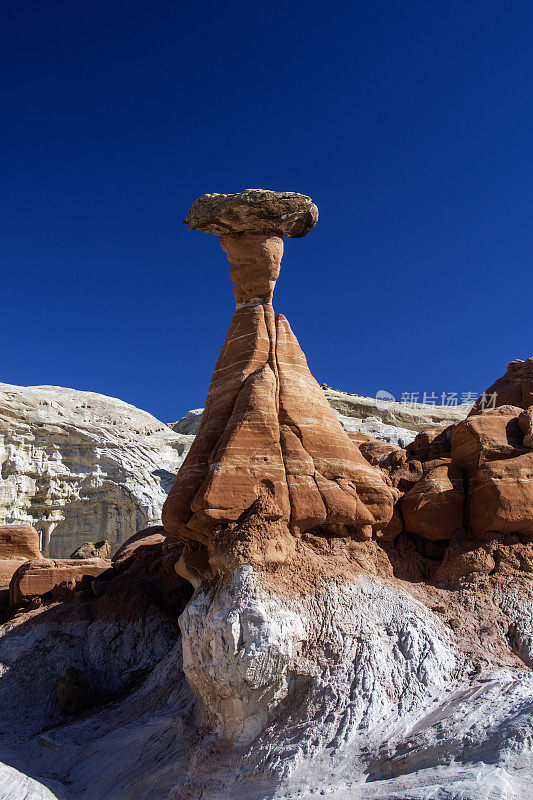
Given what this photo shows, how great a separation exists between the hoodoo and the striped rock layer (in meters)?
0.02

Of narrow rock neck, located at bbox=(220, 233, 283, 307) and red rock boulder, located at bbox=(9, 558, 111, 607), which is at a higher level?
narrow rock neck, located at bbox=(220, 233, 283, 307)

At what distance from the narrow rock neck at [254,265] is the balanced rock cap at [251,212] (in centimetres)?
17

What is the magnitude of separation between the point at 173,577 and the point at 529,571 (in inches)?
327

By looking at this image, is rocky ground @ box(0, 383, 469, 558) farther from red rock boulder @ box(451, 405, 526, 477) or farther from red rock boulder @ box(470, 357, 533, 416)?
red rock boulder @ box(451, 405, 526, 477)

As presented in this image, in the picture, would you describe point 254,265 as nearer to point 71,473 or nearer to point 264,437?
point 264,437

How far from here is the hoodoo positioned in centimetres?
984

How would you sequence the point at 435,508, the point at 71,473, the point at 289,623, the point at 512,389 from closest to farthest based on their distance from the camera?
the point at 289,623 < the point at 435,508 < the point at 512,389 < the point at 71,473

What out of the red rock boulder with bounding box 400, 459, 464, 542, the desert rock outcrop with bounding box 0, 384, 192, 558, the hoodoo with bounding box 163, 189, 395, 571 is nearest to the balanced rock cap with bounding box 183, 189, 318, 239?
the hoodoo with bounding box 163, 189, 395, 571

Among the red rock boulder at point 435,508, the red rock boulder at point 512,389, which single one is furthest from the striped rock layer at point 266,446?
the red rock boulder at point 512,389

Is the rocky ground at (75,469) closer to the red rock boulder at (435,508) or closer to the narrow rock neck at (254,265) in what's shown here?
the red rock boulder at (435,508)

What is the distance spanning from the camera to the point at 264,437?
10.4 meters

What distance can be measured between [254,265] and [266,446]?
4.00m

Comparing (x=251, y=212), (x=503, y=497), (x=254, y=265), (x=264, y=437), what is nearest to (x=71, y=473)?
(x=254, y=265)

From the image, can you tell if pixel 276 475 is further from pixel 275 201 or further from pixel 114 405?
pixel 114 405
